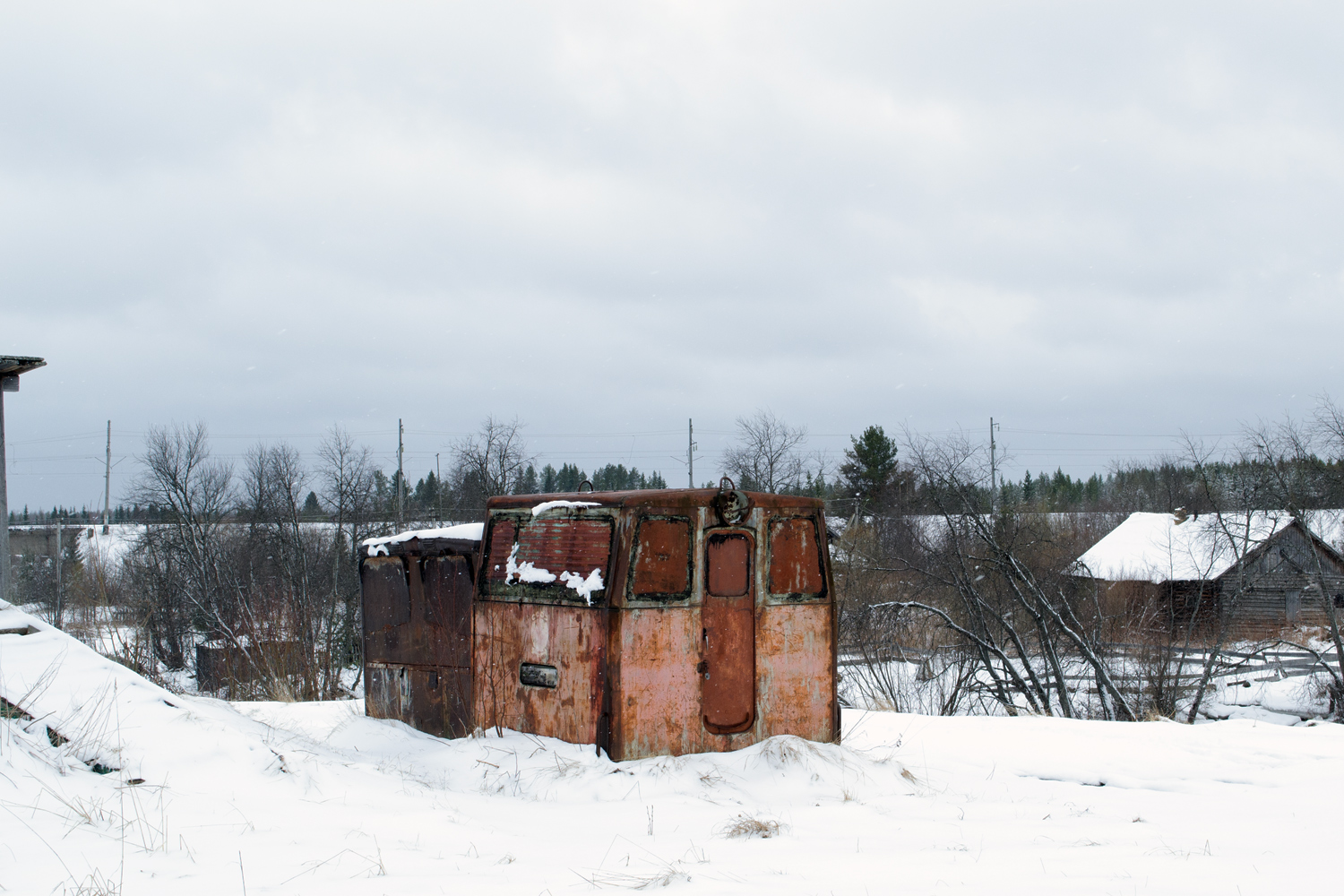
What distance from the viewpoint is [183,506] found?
127 feet

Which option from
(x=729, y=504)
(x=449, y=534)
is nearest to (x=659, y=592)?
(x=729, y=504)

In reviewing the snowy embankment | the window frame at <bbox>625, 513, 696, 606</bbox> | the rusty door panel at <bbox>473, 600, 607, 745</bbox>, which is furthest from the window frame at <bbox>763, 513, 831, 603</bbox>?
the rusty door panel at <bbox>473, 600, 607, 745</bbox>

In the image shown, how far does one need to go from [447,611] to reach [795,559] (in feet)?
9.43

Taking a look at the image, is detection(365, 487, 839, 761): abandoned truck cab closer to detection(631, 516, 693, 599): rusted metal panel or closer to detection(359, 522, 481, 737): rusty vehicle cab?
detection(631, 516, 693, 599): rusted metal panel

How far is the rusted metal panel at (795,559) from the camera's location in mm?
6922

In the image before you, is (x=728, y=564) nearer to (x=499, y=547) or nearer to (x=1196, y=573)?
(x=499, y=547)

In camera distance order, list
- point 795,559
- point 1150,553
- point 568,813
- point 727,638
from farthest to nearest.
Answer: point 1150,553
point 795,559
point 727,638
point 568,813

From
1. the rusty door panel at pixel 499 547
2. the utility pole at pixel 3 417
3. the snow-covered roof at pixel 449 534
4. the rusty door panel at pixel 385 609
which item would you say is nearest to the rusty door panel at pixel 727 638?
the rusty door panel at pixel 499 547

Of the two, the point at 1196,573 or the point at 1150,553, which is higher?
the point at 1150,553

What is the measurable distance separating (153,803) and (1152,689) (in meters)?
17.4

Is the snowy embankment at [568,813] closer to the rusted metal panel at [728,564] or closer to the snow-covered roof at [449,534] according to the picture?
the rusted metal panel at [728,564]

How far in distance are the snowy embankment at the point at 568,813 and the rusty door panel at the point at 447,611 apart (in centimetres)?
74

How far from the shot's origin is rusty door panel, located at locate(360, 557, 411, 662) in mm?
8227

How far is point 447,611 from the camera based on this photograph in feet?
25.4
